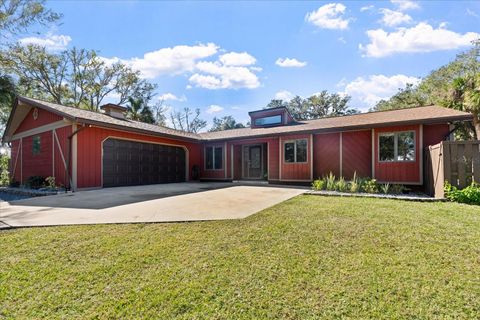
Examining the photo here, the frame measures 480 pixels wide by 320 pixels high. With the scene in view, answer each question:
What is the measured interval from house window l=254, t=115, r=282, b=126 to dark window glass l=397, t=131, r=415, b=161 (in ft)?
21.4

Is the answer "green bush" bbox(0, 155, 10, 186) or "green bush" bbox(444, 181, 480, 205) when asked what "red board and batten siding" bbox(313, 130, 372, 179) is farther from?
"green bush" bbox(0, 155, 10, 186)

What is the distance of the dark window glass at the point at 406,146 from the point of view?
8.49 metres

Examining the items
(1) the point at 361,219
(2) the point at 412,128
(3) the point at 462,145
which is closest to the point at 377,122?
(2) the point at 412,128

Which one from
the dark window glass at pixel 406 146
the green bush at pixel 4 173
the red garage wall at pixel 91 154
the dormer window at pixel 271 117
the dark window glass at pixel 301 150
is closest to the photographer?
the dark window glass at pixel 406 146

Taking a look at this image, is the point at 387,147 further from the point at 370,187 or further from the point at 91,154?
the point at 91,154

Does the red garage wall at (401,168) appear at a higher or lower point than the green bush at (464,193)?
higher

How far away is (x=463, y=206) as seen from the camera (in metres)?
5.16

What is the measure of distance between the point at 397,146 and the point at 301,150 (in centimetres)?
366

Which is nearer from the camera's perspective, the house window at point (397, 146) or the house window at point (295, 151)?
the house window at point (397, 146)

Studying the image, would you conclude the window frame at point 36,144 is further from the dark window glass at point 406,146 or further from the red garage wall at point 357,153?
the dark window glass at point 406,146

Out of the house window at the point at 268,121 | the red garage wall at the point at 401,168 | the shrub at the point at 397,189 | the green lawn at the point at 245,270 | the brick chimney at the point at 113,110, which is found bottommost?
the green lawn at the point at 245,270

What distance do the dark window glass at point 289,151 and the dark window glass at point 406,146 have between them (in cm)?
408

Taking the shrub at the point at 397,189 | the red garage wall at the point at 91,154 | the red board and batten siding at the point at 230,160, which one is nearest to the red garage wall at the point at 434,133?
the shrub at the point at 397,189

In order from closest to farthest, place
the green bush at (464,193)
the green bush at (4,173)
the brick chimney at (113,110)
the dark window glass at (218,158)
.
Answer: the green bush at (464,193), the brick chimney at (113,110), the dark window glass at (218,158), the green bush at (4,173)
